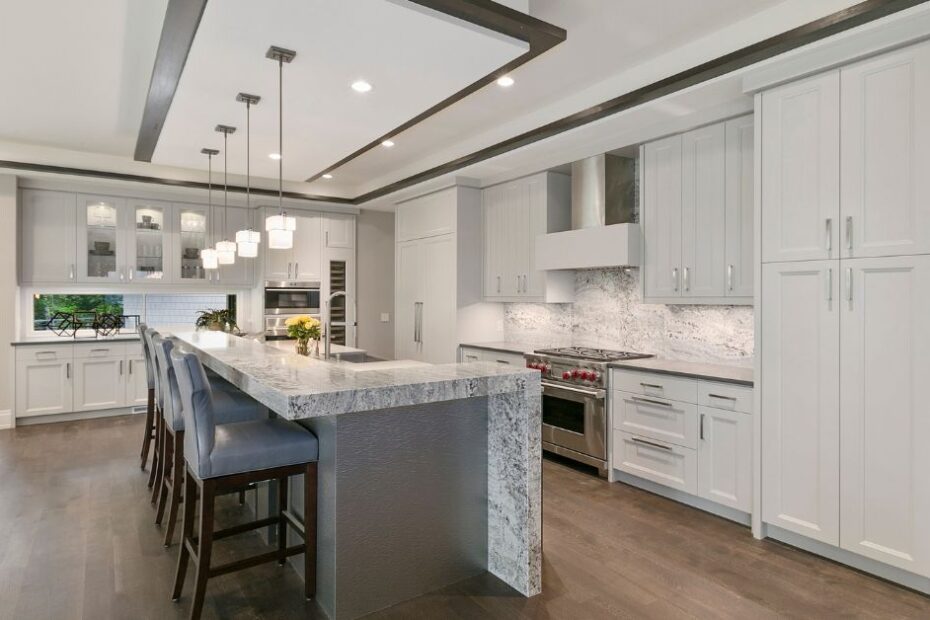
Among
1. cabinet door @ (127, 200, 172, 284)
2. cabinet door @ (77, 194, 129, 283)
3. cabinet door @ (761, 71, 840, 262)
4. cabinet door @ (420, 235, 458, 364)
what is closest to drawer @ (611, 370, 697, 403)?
cabinet door @ (761, 71, 840, 262)

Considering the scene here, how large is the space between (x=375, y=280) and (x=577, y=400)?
407 centimetres

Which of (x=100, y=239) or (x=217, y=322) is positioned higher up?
(x=100, y=239)

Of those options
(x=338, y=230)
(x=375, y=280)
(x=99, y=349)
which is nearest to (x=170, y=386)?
(x=99, y=349)

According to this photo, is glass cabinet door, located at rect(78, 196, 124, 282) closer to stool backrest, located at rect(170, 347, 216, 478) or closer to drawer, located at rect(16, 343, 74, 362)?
drawer, located at rect(16, 343, 74, 362)

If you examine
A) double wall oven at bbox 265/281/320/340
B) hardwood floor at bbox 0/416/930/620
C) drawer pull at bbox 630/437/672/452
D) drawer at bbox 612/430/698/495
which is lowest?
hardwood floor at bbox 0/416/930/620

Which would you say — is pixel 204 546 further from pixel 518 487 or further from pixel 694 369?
pixel 694 369

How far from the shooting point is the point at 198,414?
2229mm

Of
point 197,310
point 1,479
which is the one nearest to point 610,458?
point 1,479

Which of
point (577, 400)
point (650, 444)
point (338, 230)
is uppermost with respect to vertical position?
point (338, 230)

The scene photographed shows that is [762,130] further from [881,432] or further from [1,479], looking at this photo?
[1,479]

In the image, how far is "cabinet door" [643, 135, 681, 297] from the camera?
4.01 metres

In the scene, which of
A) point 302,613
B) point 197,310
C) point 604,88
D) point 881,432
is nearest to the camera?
point 302,613

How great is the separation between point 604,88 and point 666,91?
601 mm

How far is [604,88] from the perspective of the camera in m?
3.87
